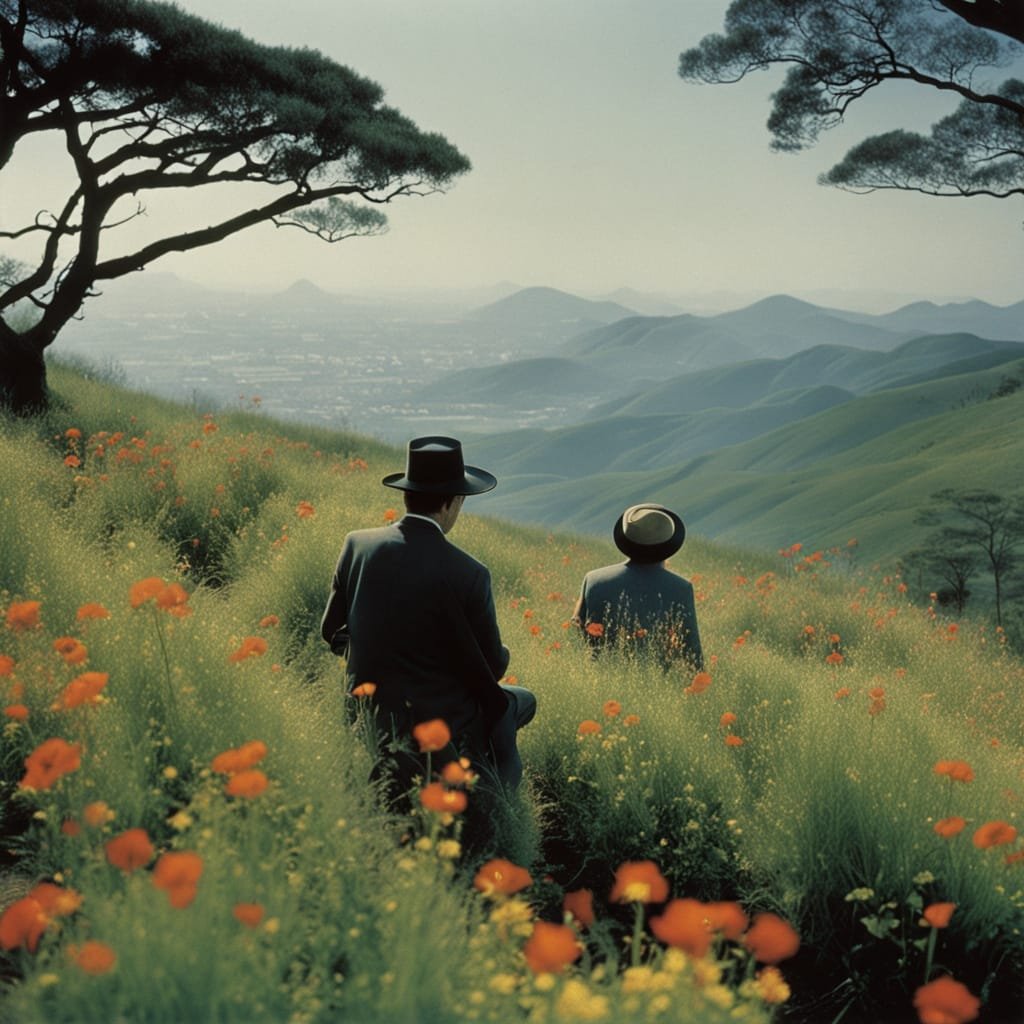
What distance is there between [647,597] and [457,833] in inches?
116

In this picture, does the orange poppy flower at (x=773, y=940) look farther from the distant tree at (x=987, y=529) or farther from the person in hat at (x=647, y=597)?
the distant tree at (x=987, y=529)

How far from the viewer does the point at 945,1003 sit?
4.76 ft

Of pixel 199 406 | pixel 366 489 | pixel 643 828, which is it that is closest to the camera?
pixel 643 828

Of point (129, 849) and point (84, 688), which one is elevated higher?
point (84, 688)

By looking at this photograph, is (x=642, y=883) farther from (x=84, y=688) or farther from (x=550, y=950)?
(x=84, y=688)

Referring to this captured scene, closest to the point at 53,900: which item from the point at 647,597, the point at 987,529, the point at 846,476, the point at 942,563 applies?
the point at 647,597

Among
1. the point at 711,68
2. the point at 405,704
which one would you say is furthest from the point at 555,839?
the point at 711,68

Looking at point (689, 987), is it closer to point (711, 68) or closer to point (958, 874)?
point (958, 874)

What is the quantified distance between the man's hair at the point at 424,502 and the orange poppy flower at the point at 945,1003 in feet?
7.60

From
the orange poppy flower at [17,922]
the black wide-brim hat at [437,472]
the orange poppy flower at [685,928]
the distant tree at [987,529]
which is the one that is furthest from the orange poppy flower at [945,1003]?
the distant tree at [987,529]

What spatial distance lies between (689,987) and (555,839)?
2.35 m

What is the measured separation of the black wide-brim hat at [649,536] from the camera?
505cm

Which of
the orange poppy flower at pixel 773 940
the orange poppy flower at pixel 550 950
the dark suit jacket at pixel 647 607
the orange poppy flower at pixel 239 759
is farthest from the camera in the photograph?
the dark suit jacket at pixel 647 607

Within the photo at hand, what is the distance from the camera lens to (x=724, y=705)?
15.4 feet
